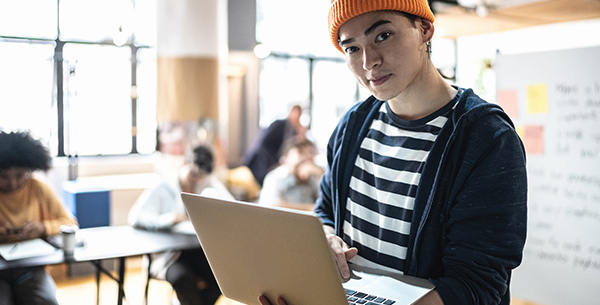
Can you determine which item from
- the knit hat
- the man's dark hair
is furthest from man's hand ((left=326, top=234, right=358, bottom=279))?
the man's dark hair

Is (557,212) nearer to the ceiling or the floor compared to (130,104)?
nearer to the floor

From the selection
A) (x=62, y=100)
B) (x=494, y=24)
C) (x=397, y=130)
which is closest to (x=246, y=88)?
(x=62, y=100)

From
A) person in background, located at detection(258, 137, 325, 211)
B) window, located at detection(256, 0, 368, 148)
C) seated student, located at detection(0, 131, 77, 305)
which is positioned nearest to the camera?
seated student, located at detection(0, 131, 77, 305)

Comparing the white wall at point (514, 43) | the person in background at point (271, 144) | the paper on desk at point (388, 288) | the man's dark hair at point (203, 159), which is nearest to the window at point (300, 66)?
the person in background at point (271, 144)

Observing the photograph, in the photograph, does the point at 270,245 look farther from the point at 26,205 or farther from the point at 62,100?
the point at 62,100

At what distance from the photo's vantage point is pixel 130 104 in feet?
22.4

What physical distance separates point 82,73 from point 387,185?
5971 mm

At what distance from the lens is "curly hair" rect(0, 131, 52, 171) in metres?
Answer: 3.00

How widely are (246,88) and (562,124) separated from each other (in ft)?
16.5

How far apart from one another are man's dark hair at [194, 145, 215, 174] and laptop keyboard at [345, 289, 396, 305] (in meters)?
2.47

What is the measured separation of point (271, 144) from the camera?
602 centimetres

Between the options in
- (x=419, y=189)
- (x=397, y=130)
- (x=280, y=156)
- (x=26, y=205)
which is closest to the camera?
(x=419, y=189)

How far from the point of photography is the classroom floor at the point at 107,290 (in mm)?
4121

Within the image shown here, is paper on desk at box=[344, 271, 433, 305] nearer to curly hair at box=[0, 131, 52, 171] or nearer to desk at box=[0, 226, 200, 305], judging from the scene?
desk at box=[0, 226, 200, 305]
